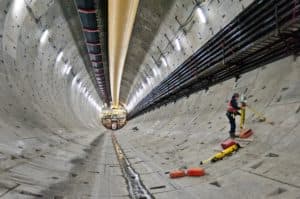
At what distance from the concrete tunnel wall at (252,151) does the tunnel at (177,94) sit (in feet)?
0.07

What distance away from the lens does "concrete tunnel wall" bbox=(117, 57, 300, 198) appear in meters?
3.34

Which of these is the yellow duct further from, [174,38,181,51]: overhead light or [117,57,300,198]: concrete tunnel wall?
[117,57,300,198]: concrete tunnel wall

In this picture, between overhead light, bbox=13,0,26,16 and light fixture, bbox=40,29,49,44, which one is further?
light fixture, bbox=40,29,49,44

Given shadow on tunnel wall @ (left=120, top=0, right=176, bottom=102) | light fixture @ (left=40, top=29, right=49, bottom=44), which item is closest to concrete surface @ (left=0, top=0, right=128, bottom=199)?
light fixture @ (left=40, top=29, right=49, bottom=44)

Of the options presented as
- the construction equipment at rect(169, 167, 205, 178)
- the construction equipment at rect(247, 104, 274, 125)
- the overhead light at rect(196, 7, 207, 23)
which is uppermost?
the overhead light at rect(196, 7, 207, 23)

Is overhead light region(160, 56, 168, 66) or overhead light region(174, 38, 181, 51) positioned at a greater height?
overhead light region(160, 56, 168, 66)

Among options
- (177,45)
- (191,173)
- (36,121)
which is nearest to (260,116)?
(191,173)

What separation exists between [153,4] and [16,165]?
20.4ft

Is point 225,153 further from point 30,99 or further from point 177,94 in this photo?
point 177,94

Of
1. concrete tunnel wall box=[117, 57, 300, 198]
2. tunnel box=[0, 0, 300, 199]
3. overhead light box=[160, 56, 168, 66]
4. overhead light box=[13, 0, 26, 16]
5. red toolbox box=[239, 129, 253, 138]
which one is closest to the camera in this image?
concrete tunnel wall box=[117, 57, 300, 198]

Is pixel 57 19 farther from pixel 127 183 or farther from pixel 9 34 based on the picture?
pixel 127 183

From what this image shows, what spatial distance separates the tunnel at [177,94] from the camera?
3.77 m

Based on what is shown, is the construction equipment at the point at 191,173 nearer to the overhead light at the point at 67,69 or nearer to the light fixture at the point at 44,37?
the light fixture at the point at 44,37

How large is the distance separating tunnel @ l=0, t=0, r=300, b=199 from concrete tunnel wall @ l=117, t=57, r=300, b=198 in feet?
0.07
